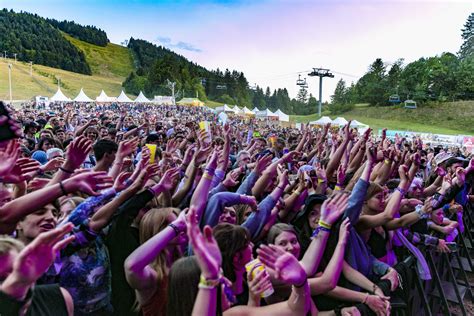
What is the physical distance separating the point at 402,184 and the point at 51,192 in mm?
3291

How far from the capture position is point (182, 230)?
2.22 metres

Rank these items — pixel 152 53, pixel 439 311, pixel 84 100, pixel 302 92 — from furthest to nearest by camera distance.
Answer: pixel 152 53
pixel 302 92
pixel 84 100
pixel 439 311

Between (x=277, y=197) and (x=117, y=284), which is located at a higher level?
(x=277, y=197)

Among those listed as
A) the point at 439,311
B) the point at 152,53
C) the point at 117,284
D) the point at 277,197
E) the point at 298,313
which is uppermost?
the point at 152,53

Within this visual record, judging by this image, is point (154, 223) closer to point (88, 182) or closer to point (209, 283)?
point (88, 182)

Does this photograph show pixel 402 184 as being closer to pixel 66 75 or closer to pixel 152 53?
pixel 66 75

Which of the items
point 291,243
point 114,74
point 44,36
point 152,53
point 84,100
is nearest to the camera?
point 291,243

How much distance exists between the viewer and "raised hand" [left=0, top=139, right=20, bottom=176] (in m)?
2.43

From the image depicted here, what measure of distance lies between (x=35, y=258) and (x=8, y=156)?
128 cm

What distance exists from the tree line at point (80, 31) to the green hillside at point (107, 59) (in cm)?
373

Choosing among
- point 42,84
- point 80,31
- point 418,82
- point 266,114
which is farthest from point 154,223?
point 80,31

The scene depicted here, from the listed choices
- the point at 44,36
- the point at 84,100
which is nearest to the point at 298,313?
the point at 84,100

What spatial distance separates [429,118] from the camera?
60344mm

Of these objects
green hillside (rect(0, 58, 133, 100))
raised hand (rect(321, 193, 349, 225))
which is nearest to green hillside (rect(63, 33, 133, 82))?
green hillside (rect(0, 58, 133, 100))
